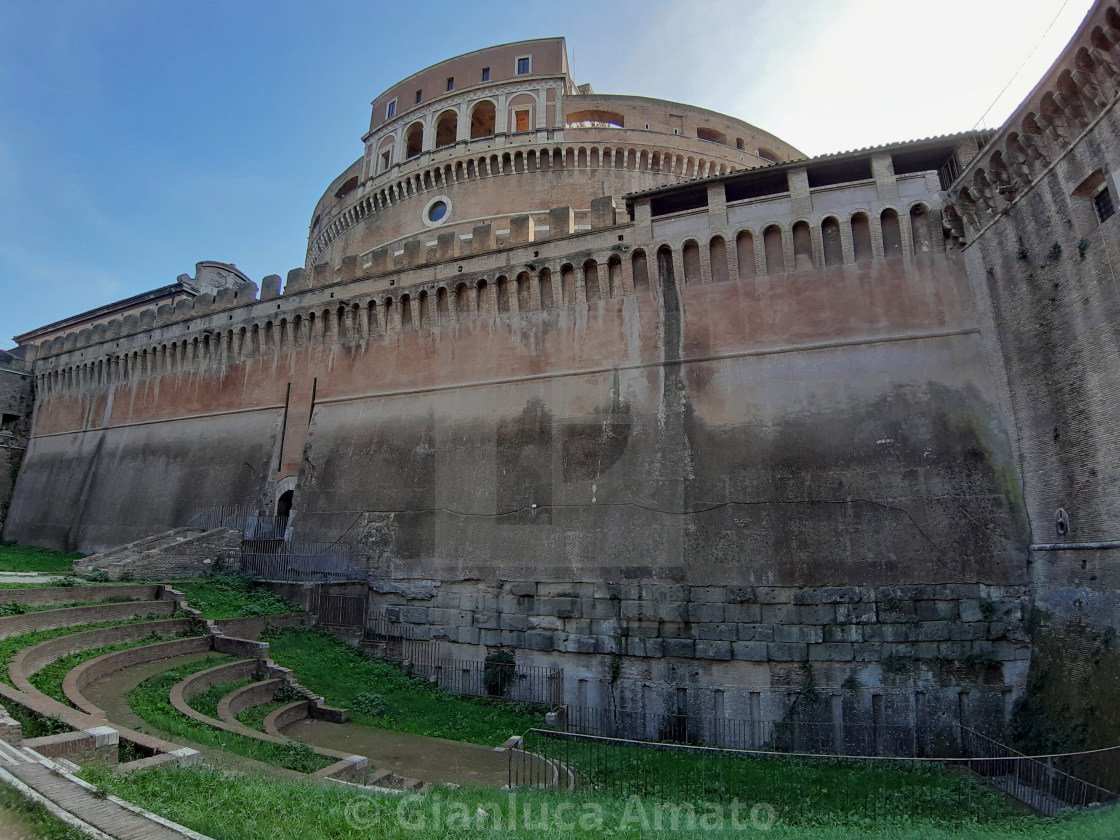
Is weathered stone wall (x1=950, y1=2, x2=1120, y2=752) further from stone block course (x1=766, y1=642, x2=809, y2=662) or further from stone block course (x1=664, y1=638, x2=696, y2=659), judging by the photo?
stone block course (x1=664, y1=638, x2=696, y2=659)

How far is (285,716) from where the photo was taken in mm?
10492

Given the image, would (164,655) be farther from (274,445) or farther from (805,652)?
(805,652)

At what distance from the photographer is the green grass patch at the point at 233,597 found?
14.2 m

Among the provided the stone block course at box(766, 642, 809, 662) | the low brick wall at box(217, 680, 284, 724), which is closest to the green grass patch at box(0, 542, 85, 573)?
the low brick wall at box(217, 680, 284, 724)

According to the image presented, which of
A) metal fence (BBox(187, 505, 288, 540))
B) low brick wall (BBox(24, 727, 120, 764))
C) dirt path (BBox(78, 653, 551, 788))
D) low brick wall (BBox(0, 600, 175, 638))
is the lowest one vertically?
dirt path (BBox(78, 653, 551, 788))

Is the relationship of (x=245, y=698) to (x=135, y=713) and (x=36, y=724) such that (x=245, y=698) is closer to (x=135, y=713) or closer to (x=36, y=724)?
(x=135, y=713)

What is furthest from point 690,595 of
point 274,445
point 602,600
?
point 274,445

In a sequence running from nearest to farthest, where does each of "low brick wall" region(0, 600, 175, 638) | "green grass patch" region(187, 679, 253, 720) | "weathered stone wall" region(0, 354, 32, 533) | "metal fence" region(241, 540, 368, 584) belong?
"green grass patch" region(187, 679, 253, 720) → "low brick wall" region(0, 600, 175, 638) → "metal fence" region(241, 540, 368, 584) → "weathered stone wall" region(0, 354, 32, 533)

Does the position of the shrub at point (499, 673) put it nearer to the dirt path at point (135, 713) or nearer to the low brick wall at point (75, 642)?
the dirt path at point (135, 713)

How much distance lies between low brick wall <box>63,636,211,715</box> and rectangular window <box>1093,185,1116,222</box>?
51.1 ft

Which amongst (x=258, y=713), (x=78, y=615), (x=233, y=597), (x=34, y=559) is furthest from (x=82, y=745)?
(x=34, y=559)

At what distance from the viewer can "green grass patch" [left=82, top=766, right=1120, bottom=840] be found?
465cm

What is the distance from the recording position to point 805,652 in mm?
11758

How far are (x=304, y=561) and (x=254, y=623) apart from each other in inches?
126
